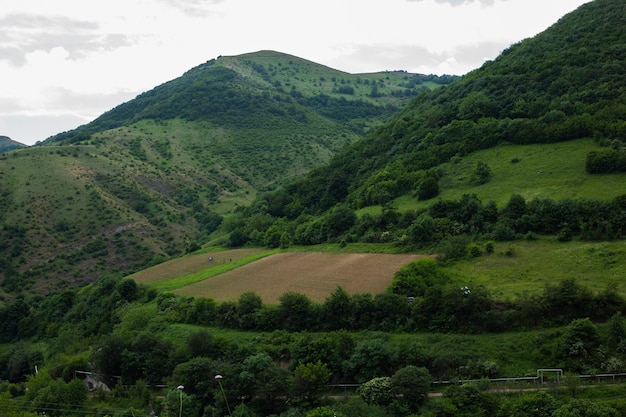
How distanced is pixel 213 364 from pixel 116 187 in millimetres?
93048

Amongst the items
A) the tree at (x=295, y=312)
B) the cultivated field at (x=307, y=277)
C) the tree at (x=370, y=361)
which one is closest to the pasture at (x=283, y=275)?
the cultivated field at (x=307, y=277)

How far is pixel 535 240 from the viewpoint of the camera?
46.5 meters

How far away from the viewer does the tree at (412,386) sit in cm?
3041

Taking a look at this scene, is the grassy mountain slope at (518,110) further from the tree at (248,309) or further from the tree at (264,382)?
the tree at (264,382)

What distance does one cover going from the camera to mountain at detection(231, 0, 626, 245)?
57344mm

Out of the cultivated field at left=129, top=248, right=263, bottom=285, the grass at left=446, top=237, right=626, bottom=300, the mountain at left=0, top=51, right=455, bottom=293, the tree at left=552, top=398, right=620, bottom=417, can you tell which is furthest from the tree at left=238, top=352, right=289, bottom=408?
the mountain at left=0, top=51, right=455, bottom=293

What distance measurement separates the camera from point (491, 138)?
70.7 m

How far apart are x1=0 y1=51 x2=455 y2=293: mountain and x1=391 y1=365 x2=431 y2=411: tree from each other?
62.5 meters

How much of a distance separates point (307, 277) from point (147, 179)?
297ft

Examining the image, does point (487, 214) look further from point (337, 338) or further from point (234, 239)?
point (234, 239)

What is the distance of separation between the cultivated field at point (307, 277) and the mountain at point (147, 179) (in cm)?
3175

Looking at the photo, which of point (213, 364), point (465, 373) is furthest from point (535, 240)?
point (213, 364)

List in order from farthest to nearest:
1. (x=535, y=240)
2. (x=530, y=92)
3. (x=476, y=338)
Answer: (x=530, y=92)
(x=535, y=240)
(x=476, y=338)

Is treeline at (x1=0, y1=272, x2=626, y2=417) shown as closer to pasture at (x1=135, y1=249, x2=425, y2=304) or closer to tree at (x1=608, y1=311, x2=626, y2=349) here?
tree at (x1=608, y1=311, x2=626, y2=349)
